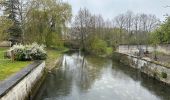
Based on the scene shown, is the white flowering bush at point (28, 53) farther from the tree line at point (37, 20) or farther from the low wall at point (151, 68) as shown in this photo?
the tree line at point (37, 20)

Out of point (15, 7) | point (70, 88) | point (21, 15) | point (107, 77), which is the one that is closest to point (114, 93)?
point (70, 88)

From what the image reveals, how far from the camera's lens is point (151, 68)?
25.9 m

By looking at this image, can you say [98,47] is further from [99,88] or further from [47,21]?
[99,88]

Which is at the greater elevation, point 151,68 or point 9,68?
point 9,68

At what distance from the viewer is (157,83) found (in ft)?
73.2

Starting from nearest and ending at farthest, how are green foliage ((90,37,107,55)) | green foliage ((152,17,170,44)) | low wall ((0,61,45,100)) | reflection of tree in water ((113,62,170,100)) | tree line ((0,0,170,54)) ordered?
1. low wall ((0,61,45,100))
2. reflection of tree in water ((113,62,170,100))
3. green foliage ((152,17,170,44))
4. tree line ((0,0,170,54))
5. green foliage ((90,37,107,55))

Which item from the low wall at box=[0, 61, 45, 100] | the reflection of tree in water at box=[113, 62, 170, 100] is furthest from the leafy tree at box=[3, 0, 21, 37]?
the low wall at box=[0, 61, 45, 100]

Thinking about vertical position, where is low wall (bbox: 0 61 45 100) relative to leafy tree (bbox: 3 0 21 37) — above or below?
below

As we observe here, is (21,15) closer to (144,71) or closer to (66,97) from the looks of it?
(144,71)

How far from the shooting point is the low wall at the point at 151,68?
72.0 ft

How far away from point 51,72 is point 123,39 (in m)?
42.3

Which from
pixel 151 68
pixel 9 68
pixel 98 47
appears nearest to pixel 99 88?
pixel 9 68

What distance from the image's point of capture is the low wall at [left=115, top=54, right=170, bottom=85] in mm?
21953

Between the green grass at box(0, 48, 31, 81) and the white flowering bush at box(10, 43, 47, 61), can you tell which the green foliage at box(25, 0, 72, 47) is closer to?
the white flowering bush at box(10, 43, 47, 61)
